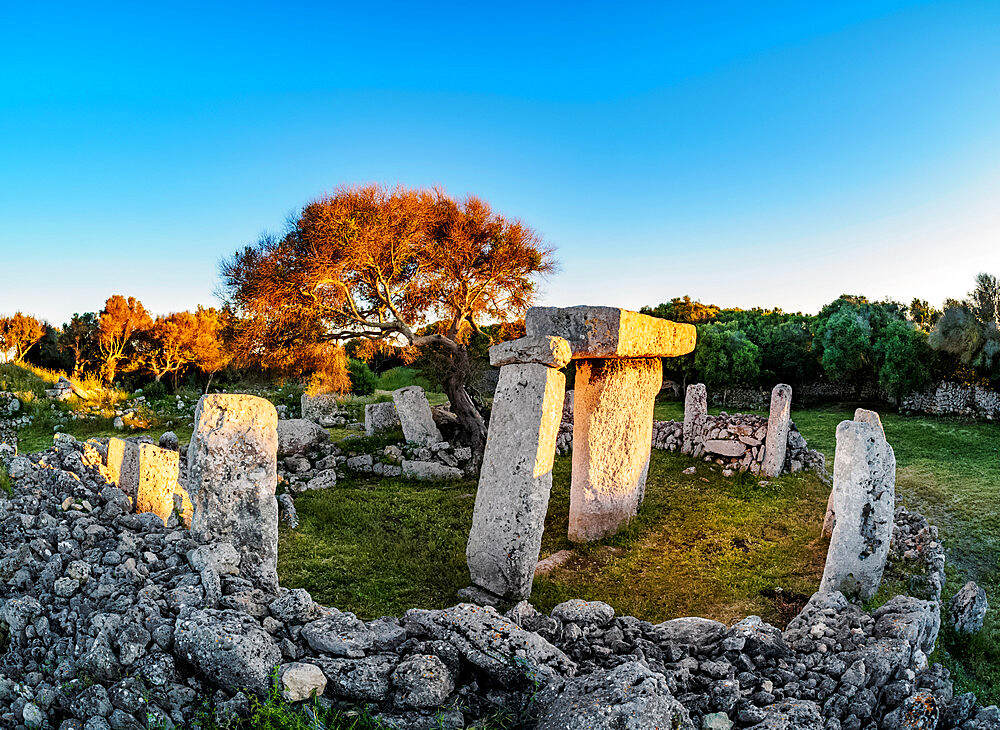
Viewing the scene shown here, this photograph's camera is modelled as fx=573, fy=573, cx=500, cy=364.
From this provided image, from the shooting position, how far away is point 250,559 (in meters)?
4.52

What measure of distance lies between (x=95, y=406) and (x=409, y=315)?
9483 mm

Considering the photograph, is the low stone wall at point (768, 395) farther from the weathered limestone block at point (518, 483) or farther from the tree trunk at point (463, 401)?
Result: the weathered limestone block at point (518, 483)

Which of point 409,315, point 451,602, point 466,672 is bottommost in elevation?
point 451,602

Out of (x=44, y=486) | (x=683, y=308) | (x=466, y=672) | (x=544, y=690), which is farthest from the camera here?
(x=683, y=308)

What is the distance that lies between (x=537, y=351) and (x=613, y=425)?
2.47 m

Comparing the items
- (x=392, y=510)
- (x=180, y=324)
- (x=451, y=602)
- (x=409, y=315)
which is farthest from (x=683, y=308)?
(x=451, y=602)

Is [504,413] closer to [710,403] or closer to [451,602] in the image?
[451,602]

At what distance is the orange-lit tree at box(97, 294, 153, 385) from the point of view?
2358cm

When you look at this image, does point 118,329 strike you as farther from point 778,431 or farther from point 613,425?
point 778,431

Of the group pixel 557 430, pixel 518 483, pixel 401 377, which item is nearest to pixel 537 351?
pixel 557 430

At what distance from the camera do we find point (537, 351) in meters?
6.00

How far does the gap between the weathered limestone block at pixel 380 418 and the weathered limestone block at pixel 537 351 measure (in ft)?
26.7

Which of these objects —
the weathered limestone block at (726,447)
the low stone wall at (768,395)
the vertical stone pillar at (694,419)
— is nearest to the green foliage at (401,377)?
the low stone wall at (768,395)

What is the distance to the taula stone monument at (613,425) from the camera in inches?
307
